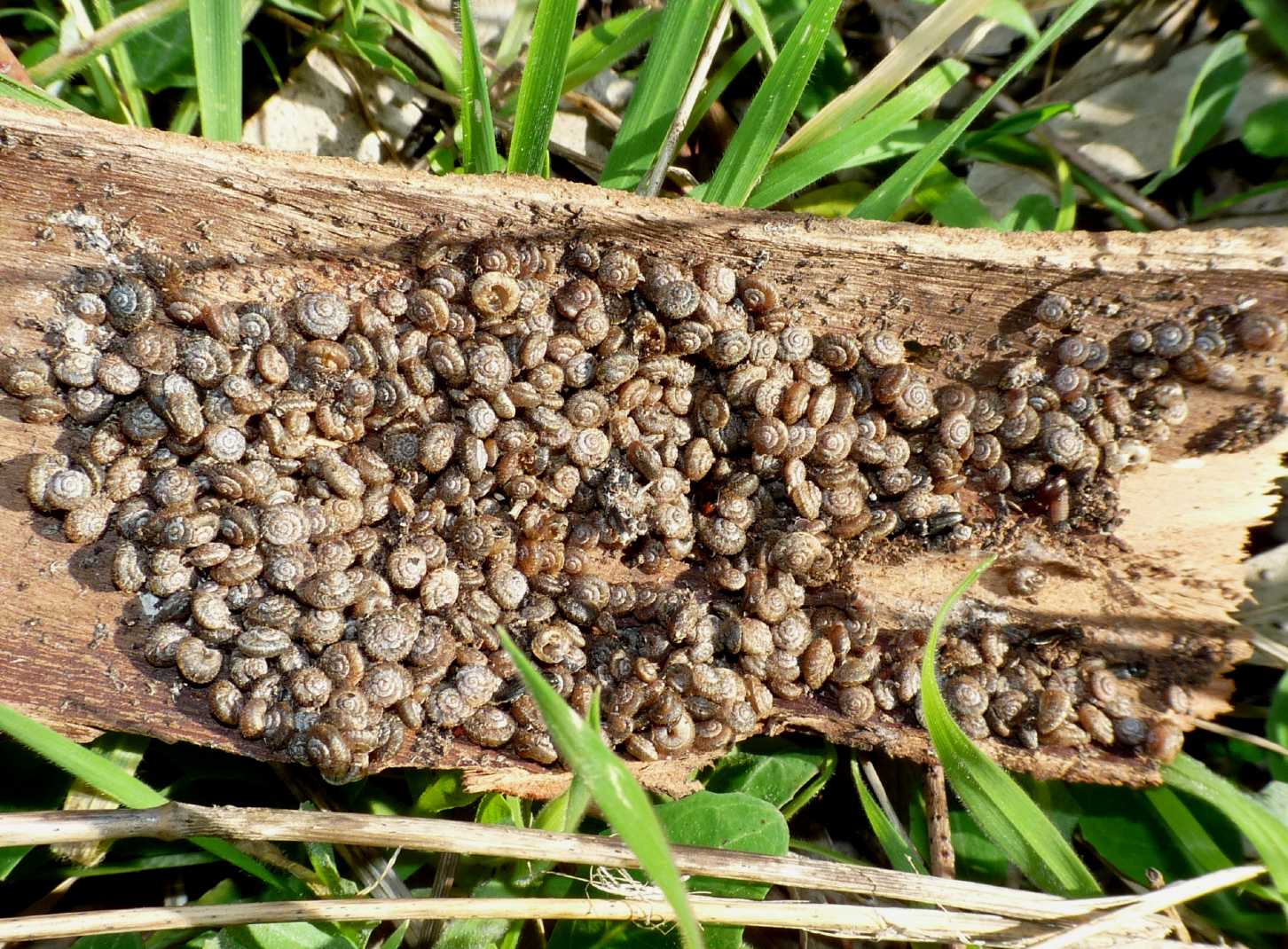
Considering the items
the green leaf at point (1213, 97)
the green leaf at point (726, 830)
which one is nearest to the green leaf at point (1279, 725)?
the green leaf at point (726, 830)

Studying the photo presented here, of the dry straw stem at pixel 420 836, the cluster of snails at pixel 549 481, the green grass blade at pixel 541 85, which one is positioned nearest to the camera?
the dry straw stem at pixel 420 836

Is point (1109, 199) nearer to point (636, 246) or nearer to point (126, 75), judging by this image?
point (636, 246)

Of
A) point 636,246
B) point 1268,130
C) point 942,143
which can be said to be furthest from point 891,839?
point 1268,130

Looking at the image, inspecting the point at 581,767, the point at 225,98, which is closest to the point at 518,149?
the point at 225,98

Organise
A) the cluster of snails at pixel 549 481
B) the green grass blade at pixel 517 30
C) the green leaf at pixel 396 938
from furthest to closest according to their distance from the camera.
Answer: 1. the green grass blade at pixel 517 30
2. the green leaf at pixel 396 938
3. the cluster of snails at pixel 549 481

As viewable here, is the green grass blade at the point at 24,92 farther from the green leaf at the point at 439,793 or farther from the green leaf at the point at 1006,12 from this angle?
the green leaf at the point at 1006,12

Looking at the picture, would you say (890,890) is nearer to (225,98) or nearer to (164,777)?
(164,777)

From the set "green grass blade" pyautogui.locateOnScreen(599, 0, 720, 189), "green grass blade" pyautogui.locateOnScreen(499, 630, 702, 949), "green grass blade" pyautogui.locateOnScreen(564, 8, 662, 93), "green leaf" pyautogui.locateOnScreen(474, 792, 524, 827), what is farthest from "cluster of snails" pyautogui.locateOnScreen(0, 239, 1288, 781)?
"green grass blade" pyautogui.locateOnScreen(564, 8, 662, 93)
